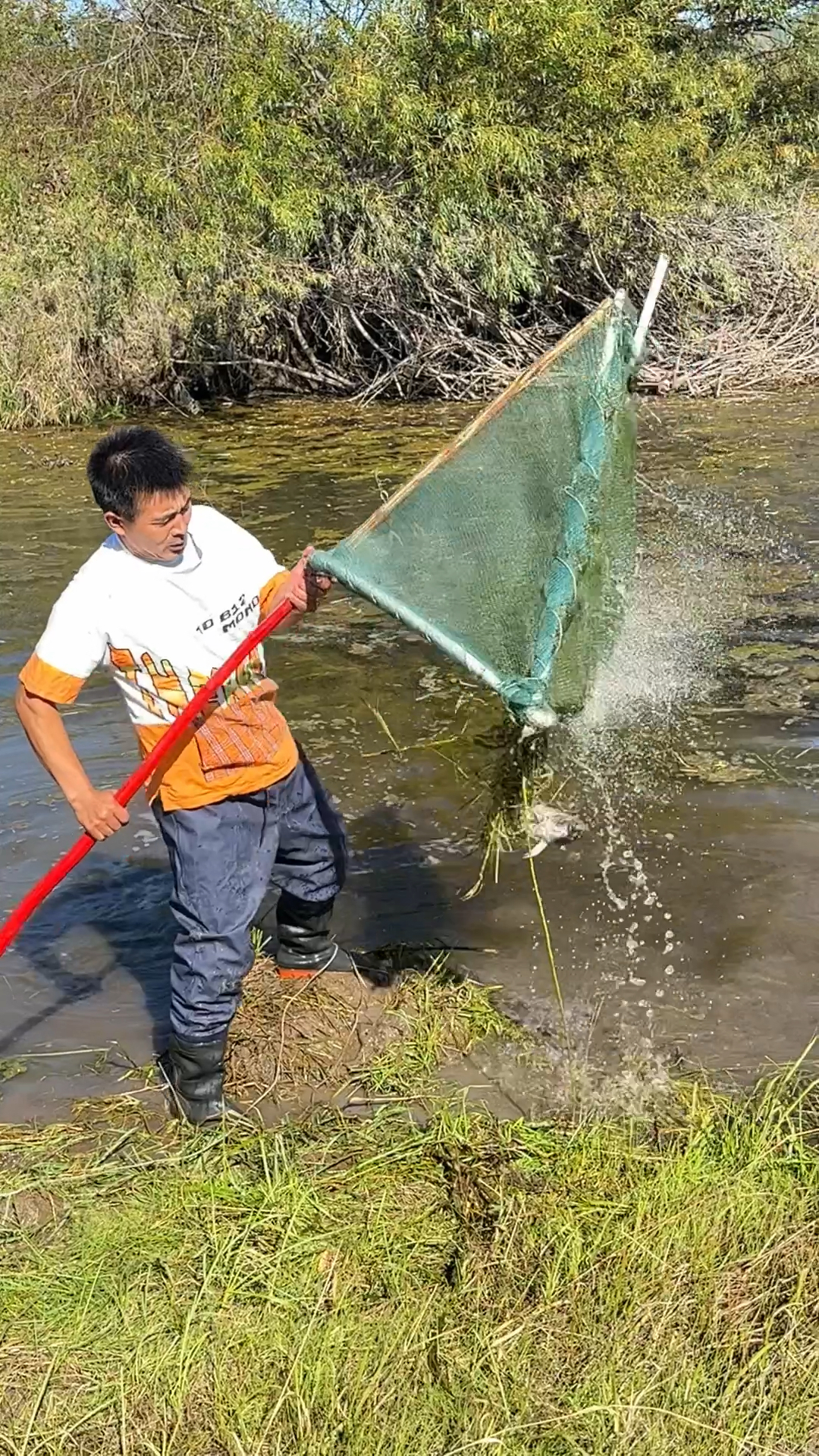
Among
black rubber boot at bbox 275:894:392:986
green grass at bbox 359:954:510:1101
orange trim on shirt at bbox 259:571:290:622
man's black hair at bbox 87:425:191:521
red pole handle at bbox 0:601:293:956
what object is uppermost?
man's black hair at bbox 87:425:191:521

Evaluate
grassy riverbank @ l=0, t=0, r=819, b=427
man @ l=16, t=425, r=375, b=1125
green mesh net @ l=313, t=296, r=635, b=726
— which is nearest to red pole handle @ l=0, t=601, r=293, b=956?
man @ l=16, t=425, r=375, b=1125

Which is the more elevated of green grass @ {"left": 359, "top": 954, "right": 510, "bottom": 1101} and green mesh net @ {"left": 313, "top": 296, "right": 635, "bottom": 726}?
green mesh net @ {"left": 313, "top": 296, "right": 635, "bottom": 726}

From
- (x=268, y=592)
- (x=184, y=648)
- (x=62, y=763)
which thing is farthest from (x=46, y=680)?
(x=268, y=592)

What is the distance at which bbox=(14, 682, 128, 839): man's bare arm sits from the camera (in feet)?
10.2

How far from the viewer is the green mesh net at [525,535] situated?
3.10 m

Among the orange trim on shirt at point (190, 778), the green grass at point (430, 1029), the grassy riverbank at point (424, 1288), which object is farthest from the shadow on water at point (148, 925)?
the orange trim on shirt at point (190, 778)

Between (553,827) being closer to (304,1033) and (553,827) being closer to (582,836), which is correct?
(582,836)

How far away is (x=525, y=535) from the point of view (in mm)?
3549

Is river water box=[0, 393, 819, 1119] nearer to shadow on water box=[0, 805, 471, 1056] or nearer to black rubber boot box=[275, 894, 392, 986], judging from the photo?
shadow on water box=[0, 805, 471, 1056]

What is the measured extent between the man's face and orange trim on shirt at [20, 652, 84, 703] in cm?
35

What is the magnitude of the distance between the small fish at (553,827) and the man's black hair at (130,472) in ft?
7.75

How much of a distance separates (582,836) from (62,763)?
8.39ft

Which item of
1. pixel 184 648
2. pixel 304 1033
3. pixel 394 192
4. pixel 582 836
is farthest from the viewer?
pixel 394 192

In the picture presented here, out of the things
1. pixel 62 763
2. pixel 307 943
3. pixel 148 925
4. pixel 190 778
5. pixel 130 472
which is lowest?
pixel 148 925
